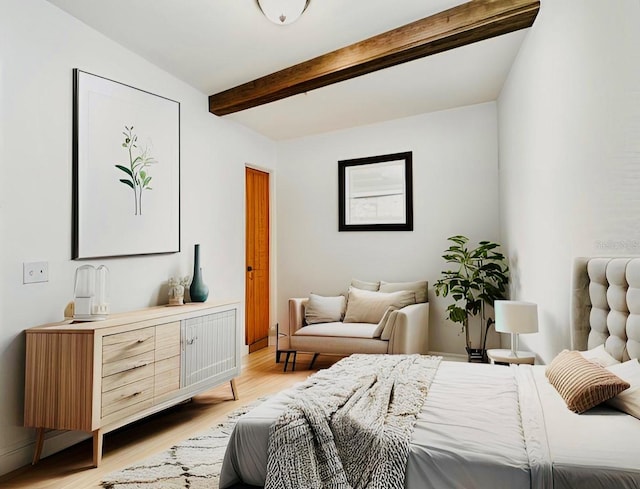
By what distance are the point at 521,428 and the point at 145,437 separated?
7.87 ft

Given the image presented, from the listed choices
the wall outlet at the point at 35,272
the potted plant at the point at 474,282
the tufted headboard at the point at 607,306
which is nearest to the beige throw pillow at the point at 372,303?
the potted plant at the point at 474,282

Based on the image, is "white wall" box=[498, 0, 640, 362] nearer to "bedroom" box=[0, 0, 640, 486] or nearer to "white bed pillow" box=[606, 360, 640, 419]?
"bedroom" box=[0, 0, 640, 486]

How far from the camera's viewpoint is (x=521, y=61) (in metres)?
3.61

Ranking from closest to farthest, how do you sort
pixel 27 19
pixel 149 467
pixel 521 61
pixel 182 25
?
pixel 149 467, pixel 27 19, pixel 182 25, pixel 521 61

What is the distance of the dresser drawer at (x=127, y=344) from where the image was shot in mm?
2612

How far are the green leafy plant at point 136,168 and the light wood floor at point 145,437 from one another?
1.56 meters

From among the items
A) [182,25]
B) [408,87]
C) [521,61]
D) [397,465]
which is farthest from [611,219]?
[182,25]

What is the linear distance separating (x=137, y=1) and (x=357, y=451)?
2857mm

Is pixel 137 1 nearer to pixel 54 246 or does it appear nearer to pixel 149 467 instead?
pixel 54 246

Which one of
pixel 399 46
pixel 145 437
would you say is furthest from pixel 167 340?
pixel 399 46

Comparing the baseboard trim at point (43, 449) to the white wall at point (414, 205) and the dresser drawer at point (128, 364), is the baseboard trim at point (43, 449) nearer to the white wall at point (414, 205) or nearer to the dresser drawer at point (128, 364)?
the dresser drawer at point (128, 364)

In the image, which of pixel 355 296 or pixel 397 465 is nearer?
pixel 397 465

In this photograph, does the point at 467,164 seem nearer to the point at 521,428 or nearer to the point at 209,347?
the point at 209,347

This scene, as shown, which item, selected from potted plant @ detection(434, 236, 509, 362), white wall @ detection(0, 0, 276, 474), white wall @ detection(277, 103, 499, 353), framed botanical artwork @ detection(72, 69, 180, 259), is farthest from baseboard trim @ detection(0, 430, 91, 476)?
potted plant @ detection(434, 236, 509, 362)
